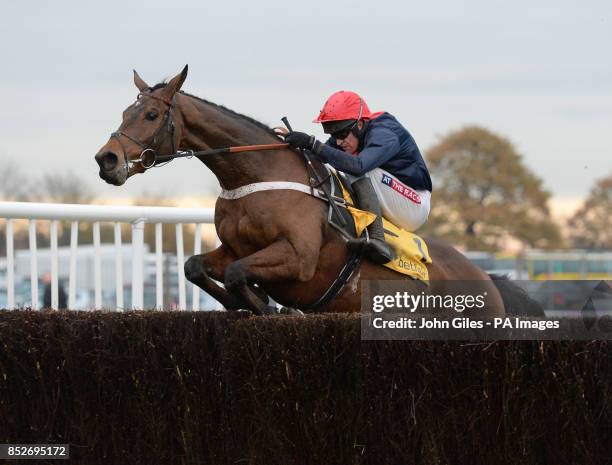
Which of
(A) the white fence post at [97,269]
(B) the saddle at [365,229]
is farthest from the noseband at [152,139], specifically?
(A) the white fence post at [97,269]

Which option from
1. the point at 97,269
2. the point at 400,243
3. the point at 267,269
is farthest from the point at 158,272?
the point at 400,243

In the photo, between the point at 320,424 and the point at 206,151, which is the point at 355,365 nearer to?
the point at 320,424

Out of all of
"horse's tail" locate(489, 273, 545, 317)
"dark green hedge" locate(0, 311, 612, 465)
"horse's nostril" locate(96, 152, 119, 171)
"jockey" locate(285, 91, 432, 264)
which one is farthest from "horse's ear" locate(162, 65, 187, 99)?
"horse's tail" locate(489, 273, 545, 317)

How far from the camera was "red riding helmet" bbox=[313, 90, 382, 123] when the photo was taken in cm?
696

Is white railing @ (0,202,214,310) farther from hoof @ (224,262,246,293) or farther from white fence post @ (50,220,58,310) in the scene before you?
hoof @ (224,262,246,293)

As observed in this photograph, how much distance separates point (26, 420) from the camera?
17.5ft

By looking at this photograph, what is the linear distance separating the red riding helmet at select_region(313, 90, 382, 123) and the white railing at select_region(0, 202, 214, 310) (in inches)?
59.2

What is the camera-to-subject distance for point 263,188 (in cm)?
666

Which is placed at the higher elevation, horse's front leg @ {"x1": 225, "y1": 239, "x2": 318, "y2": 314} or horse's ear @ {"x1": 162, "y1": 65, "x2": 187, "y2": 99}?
horse's ear @ {"x1": 162, "y1": 65, "x2": 187, "y2": 99}

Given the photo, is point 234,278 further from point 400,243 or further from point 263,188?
point 400,243

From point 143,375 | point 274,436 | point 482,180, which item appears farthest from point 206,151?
point 482,180

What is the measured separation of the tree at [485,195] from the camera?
44844mm

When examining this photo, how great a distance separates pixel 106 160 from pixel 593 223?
40794 mm

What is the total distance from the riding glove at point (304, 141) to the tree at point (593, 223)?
3897 cm
